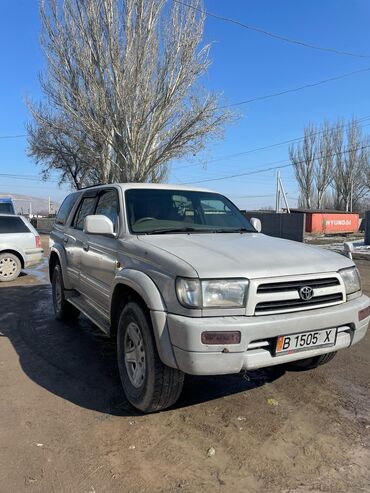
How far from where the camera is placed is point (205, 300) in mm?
2891

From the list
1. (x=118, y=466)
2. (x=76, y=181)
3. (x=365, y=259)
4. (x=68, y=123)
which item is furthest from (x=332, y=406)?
(x=76, y=181)

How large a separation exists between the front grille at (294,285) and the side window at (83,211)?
2.93 metres

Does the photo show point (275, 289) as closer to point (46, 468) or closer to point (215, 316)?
point (215, 316)

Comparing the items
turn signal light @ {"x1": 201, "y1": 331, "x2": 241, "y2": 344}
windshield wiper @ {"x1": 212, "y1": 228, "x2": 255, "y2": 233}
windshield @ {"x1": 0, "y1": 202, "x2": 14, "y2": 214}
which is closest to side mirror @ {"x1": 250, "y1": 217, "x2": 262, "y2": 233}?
windshield wiper @ {"x1": 212, "y1": 228, "x2": 255, "y2": 233}

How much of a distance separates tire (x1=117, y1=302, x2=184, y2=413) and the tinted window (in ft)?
10.2

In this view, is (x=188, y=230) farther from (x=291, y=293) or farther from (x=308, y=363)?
(x=308, y=363)

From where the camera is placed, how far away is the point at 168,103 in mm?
22203

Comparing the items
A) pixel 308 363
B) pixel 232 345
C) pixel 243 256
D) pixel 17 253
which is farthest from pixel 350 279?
pixel 17 253

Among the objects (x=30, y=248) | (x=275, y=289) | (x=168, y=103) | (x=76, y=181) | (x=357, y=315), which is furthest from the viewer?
(x=76, y=181)

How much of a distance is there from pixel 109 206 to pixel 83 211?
1.12 m

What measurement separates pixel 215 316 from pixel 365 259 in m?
14.0

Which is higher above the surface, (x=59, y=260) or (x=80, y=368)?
(x=59, y=260)

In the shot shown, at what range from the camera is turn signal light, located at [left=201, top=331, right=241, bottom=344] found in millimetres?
2807

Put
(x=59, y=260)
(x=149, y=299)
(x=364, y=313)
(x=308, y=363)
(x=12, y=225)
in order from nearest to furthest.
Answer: (x=149, y=299) < (x=364, y=313) < (x=308, y=363) < (x=59, y=260) < (x=12, y=225)
